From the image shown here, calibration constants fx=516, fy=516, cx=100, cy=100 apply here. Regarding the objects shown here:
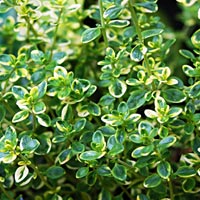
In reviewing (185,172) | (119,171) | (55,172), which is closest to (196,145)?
(185,172)

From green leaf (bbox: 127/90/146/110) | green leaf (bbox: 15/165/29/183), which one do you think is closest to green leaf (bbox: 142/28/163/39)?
green leaf (bbox: 127/90/146/110)

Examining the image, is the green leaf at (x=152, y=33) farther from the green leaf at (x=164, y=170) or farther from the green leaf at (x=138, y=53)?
the green leaf at (x=164, y=170)

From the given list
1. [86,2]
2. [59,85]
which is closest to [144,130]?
[59,85]

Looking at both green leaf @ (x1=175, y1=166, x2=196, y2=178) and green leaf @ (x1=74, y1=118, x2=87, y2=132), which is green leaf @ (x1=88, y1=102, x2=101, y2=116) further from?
green leaf @ (x1=175, y1=166, x2=196, y2=178)

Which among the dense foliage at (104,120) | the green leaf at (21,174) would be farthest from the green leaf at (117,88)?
the green leaf at (21,174)

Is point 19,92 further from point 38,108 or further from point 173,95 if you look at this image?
point 173,95

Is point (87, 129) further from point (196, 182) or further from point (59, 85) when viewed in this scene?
point (196, 182)
